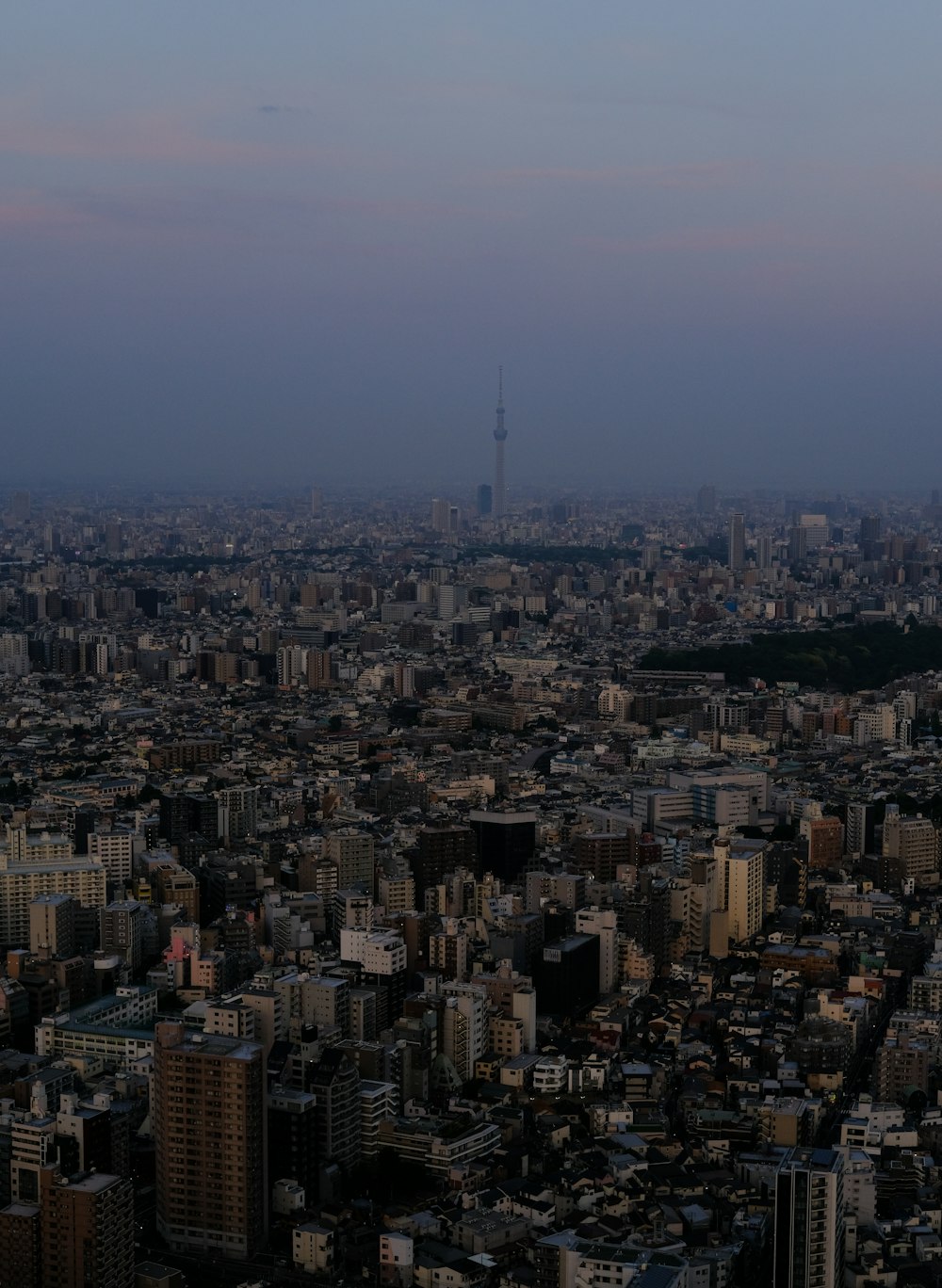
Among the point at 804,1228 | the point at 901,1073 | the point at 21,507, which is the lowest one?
the point at 901,1073

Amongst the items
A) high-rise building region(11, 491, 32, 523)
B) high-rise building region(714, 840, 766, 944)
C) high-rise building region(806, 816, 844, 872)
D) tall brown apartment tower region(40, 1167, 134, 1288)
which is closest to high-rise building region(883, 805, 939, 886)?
high-rise building region(806, 816, 844, 872)

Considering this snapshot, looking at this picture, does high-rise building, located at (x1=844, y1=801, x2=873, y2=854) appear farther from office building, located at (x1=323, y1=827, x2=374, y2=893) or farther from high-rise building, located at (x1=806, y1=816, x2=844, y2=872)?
office building, located at (x1=323, y1=827, x2=374, y2=893)

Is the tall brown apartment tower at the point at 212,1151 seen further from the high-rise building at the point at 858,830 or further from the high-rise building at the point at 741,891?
the high-rise building at the point at 858,830

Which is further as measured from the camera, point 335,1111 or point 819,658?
point 819,658

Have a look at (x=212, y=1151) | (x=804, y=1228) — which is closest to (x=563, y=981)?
(x=212, y=1151)

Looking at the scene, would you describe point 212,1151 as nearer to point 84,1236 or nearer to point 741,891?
point 84,1236

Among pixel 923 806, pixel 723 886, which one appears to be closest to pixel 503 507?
pixel 923 806
